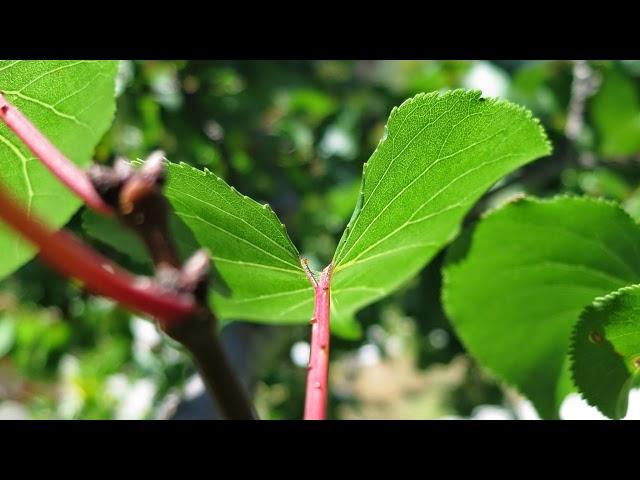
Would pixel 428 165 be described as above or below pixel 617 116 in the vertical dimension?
below

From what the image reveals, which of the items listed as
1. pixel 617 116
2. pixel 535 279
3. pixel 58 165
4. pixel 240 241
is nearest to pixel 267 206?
pixel 240 241

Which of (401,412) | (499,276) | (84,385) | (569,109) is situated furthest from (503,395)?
(401,412)

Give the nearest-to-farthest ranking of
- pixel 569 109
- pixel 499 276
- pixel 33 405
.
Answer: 1. pixel 499 276
2. pixel 569 109
3. pixel 33 405

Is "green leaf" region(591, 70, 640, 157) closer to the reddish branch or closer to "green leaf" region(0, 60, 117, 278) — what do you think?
"green leaf" region(0, 60, 117, 278)

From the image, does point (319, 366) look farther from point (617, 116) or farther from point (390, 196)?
point (617, 116)

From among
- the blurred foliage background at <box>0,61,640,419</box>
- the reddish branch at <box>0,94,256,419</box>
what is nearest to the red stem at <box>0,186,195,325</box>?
the reddish branch at <box>0,94,256,419</box>

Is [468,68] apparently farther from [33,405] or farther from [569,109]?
[33,405]
